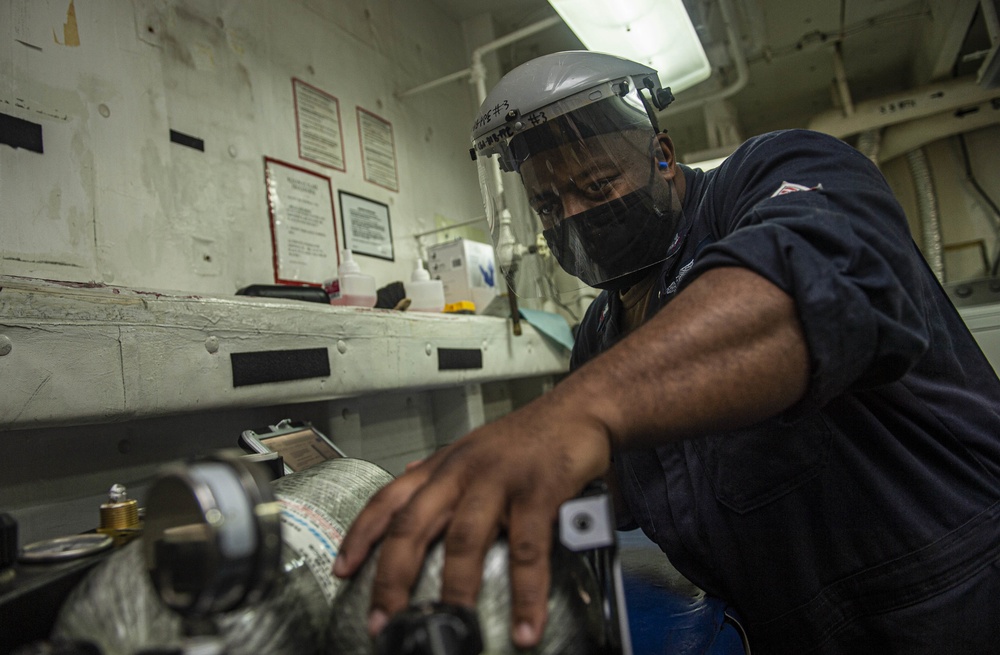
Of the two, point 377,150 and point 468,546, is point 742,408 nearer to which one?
point 468,546

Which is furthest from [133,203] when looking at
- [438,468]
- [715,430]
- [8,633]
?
[715,430]

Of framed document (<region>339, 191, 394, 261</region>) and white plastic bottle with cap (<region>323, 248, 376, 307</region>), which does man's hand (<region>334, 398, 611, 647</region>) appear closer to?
white plastic bottle with cap (<region>323, 248, 376, 307</region>)

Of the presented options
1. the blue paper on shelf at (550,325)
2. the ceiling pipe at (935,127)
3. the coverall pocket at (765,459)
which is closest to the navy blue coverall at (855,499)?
the coverall pocket at (765,459)

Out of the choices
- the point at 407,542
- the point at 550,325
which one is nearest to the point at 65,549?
the point at 407,542

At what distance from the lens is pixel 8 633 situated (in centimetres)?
50

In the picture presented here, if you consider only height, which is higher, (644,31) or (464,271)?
(644,31)

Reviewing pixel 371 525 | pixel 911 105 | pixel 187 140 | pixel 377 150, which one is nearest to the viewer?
pixel 371 525

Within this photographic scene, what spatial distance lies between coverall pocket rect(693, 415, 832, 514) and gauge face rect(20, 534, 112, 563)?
82cm

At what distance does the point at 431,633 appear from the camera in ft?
1.18

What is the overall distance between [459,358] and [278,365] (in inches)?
30.0

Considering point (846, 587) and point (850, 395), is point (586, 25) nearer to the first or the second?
point (850, 395)

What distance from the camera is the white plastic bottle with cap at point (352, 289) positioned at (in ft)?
5.83

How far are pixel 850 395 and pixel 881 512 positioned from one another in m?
0.19

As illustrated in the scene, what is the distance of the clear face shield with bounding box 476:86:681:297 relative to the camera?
4.14 feet
